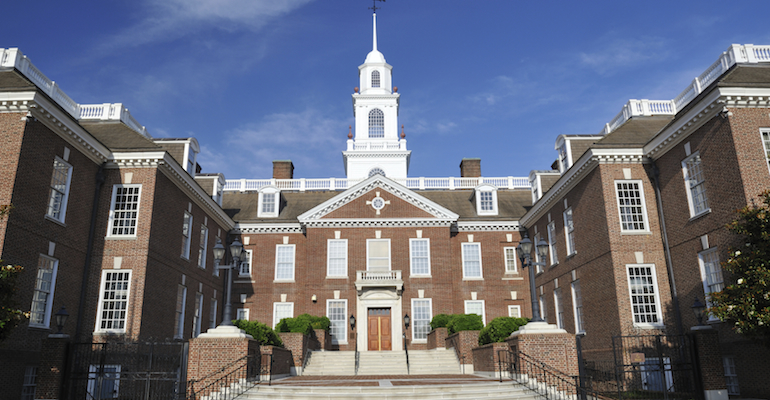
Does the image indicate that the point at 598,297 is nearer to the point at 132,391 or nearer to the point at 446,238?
the point at 446,238

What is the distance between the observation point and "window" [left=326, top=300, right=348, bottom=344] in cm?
2942

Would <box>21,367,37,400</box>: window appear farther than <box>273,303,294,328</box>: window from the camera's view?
No

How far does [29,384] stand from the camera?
1595 centimetres

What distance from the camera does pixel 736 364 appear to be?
619 inches

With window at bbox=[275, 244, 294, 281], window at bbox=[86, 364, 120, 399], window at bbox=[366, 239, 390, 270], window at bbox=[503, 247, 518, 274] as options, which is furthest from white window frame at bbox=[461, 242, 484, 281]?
window at bbox=[86, 364, 120, 399]

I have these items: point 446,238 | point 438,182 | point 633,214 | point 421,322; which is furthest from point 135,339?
point 438,182

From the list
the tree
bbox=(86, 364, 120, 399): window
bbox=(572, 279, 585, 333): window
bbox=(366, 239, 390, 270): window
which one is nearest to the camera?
the tree

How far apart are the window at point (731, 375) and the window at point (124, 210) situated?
2112 centimetres

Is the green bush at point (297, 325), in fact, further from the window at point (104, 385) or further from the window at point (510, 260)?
the window at point (510, 260)

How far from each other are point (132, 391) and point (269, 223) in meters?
15.3

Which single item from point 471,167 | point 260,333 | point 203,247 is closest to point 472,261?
point 471,167

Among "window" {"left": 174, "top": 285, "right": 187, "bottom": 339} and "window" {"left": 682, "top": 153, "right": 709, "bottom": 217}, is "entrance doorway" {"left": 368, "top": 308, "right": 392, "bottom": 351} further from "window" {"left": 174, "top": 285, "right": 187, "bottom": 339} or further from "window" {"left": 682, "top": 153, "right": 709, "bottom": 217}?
"window" {"left": 682, "top": 153, "right": 709, "bottom": 217}

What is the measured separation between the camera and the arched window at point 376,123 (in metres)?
48.4

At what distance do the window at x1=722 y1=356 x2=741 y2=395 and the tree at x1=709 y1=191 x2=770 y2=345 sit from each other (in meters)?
3.14
